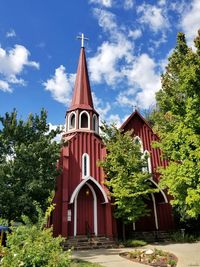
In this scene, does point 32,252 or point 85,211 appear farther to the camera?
point 85,211

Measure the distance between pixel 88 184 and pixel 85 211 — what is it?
1.97m

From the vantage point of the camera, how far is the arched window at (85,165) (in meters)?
18.8

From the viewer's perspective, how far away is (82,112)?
21797mm

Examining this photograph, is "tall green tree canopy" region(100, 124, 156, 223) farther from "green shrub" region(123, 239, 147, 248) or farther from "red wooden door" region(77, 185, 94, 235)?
"red wooden door" region(77, 185, 94, 235)

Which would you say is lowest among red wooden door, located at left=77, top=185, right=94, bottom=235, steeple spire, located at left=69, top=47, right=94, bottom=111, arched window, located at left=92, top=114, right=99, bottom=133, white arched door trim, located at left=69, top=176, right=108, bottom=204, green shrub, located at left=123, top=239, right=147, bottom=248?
green shrub, located at left=123, top=239, right=147, bottom=248

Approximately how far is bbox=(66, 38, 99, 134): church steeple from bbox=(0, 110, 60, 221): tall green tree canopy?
4791mm

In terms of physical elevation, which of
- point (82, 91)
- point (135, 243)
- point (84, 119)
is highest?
point (82, 91)

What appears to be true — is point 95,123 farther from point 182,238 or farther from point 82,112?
point 182,238

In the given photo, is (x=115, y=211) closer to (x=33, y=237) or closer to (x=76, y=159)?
(x=76, y=159)

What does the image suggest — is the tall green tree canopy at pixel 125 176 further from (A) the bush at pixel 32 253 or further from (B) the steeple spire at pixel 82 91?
(A) the bush at pixel 32 253

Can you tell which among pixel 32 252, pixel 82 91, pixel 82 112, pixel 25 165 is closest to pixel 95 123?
pixel 82 112

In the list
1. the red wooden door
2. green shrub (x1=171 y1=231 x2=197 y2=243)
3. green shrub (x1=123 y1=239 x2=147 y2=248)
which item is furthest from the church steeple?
green shrub (x1=171 y1=231 x2=197 y2=243)

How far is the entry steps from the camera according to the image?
15.8 m

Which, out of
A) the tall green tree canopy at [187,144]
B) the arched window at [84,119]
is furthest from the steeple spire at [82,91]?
the tall green tree canopy at [187,144]
